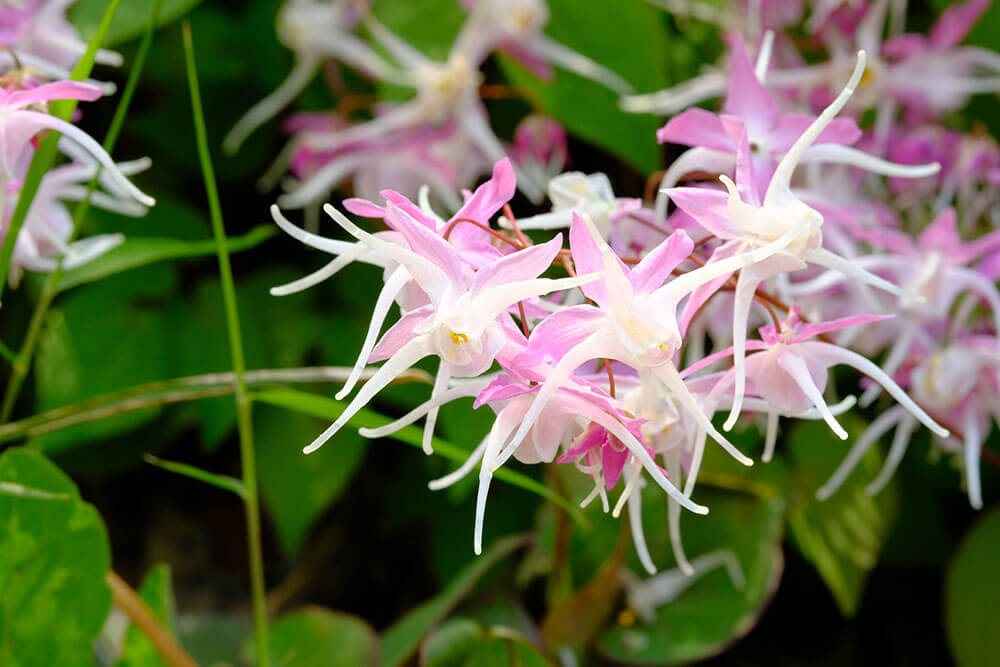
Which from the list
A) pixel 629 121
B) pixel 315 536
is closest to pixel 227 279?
pixel 629 121

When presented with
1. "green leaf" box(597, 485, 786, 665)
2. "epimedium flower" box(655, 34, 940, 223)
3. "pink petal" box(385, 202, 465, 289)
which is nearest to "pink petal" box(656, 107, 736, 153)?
"epimedium flower" box(655, 34, 940, 223)

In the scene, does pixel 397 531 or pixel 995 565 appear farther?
pixel 397 531

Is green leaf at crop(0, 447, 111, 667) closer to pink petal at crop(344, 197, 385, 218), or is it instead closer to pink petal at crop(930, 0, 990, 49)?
pink petal at crop(344, 197, 385, 218)

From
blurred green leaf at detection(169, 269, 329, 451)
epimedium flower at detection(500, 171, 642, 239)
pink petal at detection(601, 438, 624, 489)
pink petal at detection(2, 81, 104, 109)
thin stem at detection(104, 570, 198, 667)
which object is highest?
pink petal at detection(2, 81, 104, 109)

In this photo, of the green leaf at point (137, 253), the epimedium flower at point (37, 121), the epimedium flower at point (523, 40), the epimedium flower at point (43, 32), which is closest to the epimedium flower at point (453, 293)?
the epimedium flower at point (37, 121)

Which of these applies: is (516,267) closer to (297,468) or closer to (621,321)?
(621,321)

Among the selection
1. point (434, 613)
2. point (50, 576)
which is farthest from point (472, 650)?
point (50, 576)

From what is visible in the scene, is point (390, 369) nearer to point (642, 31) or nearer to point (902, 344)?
point (902, 344)
